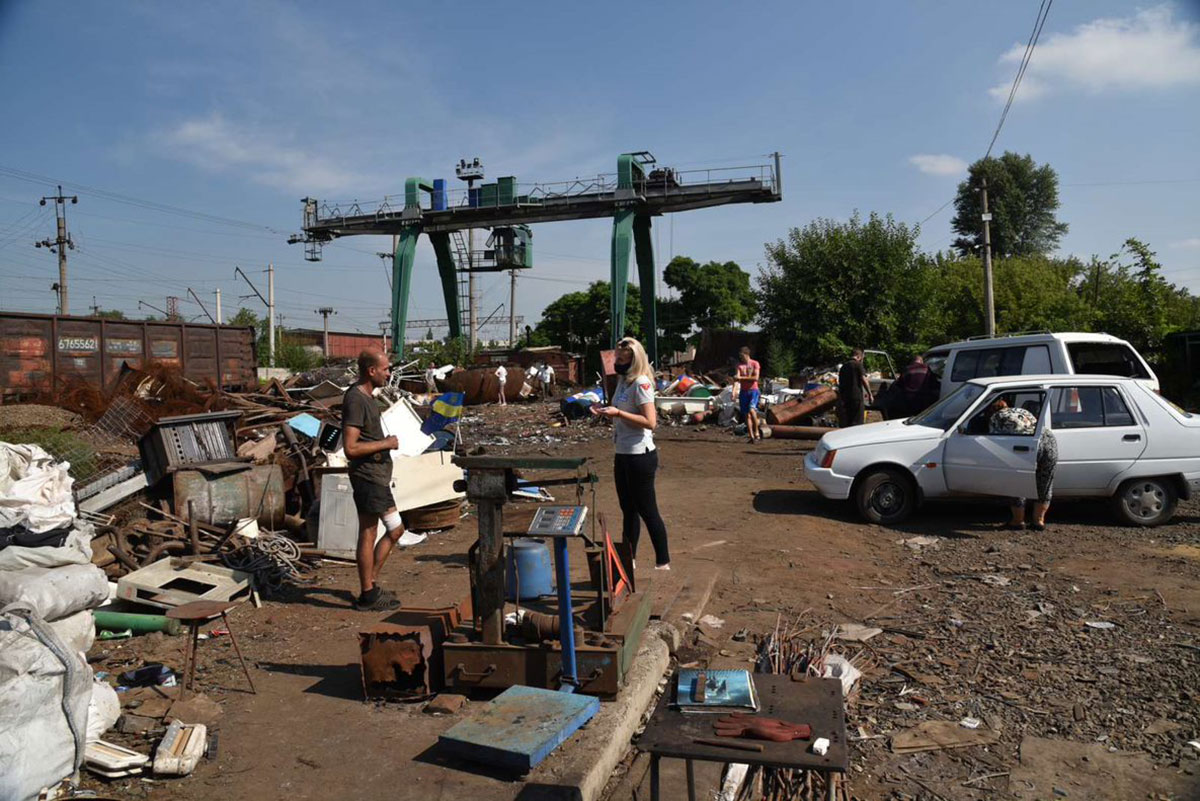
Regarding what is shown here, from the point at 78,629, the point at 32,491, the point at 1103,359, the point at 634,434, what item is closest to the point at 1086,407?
the point at 1103,359

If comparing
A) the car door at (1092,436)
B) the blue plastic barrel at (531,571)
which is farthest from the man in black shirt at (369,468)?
the car door at (1092,436)

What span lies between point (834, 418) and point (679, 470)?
19.9 ft

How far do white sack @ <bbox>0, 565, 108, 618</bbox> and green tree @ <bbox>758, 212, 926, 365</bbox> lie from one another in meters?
25.4

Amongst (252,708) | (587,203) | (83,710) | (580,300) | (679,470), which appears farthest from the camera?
(580,300)

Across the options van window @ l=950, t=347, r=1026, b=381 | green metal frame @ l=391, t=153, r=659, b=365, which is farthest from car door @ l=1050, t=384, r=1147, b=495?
green metal frame @ l=391, t=153, r=659, b=365

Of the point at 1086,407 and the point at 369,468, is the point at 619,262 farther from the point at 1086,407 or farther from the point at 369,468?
the point at 369,468

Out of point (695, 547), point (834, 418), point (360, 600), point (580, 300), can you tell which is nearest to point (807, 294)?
point (834, 418)

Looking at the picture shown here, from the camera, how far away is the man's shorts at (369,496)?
5.89 metres

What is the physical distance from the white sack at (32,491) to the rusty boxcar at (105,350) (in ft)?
32.2

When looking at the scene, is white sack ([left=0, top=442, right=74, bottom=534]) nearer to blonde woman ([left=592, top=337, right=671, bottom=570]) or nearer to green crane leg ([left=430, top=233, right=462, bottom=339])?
blonde woman ([left=592, top=337, right=671, bottom=570])

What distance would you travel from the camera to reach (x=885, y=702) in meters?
4.62

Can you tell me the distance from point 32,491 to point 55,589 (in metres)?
1.42

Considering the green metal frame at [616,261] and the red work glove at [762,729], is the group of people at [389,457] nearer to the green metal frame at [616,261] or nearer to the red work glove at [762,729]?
the red work glove at [762,729]

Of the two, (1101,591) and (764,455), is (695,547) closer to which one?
(1101,591)
